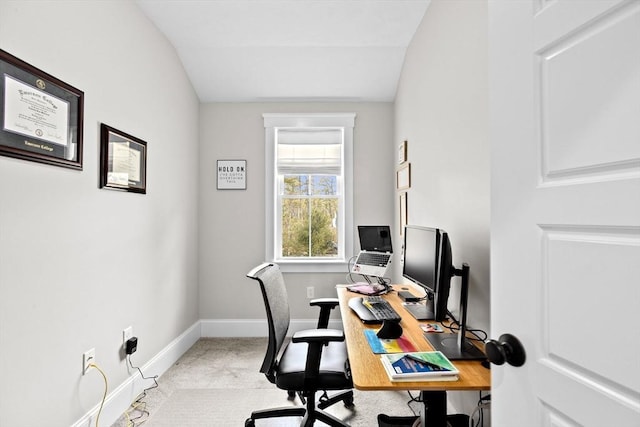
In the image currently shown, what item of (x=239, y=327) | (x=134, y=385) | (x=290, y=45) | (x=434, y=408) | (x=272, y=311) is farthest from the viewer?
(x=239, y=327)

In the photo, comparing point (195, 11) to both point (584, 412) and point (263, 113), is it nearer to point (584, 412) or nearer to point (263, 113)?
point (263, 113)

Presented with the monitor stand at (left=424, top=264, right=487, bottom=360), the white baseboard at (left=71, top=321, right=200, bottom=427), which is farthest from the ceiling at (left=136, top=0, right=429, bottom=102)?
the white baseboard at (left=71, top=321, right=200, bottom=427)

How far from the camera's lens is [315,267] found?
3.38 meters

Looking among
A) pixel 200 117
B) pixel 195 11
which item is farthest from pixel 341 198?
pixel 195 11

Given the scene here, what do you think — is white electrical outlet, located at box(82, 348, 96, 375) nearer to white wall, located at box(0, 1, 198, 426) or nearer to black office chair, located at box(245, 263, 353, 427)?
white wall, located at box(0, 1, 198, 426)

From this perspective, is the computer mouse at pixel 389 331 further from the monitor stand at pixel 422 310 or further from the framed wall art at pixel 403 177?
the framed wall art at pixel 403 177

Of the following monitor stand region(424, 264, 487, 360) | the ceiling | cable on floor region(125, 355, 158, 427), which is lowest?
cable on floor region(125, 355, 158, 427)

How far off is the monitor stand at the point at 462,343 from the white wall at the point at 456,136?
0.19 metres

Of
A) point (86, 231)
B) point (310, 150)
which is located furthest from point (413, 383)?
point (310, 150)

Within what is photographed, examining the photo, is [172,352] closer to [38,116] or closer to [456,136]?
[38,116]

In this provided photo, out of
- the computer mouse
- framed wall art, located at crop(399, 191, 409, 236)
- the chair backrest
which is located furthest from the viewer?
framed wall art, located at crop(399, 191, 409, 236)

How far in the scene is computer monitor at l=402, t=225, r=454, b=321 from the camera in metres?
1.51

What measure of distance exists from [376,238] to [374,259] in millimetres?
234

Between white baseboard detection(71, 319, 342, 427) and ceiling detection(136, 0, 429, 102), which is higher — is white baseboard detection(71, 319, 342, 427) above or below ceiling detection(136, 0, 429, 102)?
below
